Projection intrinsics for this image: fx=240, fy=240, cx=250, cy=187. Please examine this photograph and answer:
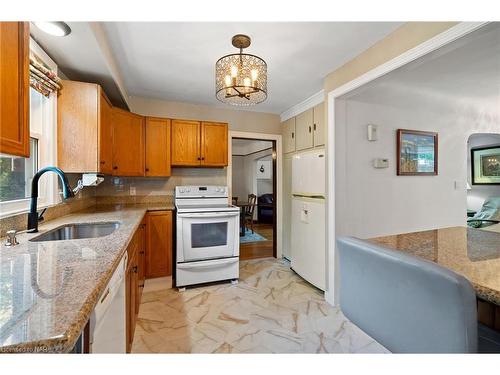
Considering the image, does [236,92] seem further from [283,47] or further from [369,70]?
[369,70]

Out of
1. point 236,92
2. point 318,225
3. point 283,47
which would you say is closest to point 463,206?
point 318,225

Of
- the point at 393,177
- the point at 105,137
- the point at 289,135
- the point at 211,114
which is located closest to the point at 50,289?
the point at 105,137

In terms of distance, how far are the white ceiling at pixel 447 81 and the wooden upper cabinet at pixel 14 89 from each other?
2.25 metres

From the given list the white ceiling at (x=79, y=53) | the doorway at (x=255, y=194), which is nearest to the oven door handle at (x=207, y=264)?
the doorway at (x=255, y=194)

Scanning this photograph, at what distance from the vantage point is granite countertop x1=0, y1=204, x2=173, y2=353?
0.52m

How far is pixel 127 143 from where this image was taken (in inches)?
111

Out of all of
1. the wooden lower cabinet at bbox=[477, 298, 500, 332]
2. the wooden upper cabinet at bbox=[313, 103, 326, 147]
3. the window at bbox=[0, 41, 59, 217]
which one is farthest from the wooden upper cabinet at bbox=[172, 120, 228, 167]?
the wooden lower cabinet at bbox=[477, 298, 500, 332]

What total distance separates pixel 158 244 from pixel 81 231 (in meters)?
0.98

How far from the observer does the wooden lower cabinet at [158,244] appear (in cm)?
268

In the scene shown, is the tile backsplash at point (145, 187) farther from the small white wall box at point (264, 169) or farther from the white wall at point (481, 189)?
the white wall at point (481, 189)

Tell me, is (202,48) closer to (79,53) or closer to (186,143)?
(79,53)

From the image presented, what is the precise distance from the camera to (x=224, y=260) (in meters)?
2.87
